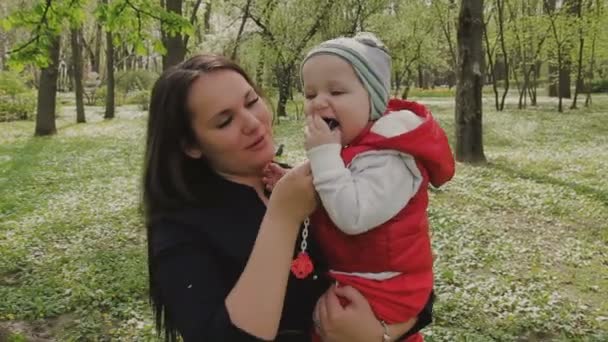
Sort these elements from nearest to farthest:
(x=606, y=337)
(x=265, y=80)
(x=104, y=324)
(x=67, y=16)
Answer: (x=606, y=337) < (x=104, y=324) < (x=67, y=16) < (x=265, y=80)

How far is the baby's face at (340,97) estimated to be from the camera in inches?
77.4

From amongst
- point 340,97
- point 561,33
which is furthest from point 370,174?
point 561,33

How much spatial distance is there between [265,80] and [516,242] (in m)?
22.1

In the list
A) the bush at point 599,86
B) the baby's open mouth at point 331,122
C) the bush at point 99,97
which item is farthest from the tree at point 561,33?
the bush at point 99,97

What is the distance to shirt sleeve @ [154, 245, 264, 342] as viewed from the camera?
1.55 metres

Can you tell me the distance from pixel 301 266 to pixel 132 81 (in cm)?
4422

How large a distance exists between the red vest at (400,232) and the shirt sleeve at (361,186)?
43 millimetres

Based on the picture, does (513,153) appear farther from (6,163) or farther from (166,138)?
(166,138)

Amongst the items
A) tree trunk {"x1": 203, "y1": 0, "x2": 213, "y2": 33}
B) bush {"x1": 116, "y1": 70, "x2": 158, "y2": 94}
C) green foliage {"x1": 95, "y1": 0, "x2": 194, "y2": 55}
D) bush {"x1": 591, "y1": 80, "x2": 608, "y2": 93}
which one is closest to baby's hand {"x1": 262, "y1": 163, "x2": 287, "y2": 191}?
green foliage {"x1": 95, "y1": 0, "x2": 194, "y2": 55}

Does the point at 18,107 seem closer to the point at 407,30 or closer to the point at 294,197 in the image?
the point at 407,30

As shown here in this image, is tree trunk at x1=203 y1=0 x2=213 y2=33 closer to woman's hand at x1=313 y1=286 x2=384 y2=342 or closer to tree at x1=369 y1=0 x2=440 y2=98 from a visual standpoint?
tree at x1=369 y1=0 x2=440 y2=98

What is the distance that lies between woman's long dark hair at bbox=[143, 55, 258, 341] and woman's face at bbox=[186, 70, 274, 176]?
3 cm

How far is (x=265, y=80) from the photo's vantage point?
2848cm

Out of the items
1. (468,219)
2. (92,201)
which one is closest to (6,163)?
(92,201)
